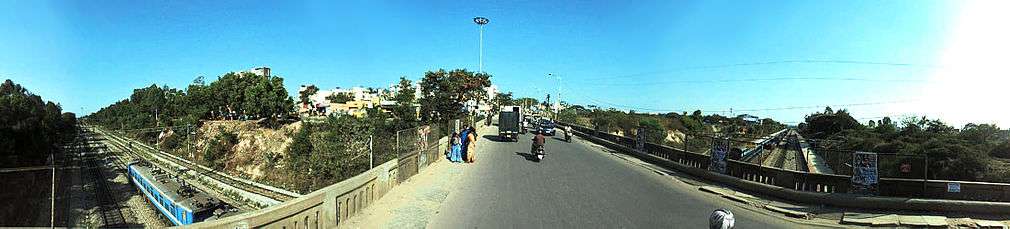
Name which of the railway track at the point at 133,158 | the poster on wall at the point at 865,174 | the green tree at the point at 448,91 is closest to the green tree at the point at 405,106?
the green tree at the point at 448,91

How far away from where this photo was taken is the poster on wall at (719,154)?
568 inches

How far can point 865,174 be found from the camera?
10391mm

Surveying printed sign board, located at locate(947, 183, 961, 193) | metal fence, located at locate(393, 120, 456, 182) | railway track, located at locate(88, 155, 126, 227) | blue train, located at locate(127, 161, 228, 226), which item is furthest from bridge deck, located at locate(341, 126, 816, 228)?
railway track, located at locate(88, 155, 126, 227)

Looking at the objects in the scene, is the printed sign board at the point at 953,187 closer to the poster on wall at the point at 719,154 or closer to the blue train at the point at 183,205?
the poster on wall at the point at 719,154

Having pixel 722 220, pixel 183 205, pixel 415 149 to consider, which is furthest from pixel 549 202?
pixel 183 205

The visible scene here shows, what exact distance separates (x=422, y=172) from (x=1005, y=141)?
28809mm

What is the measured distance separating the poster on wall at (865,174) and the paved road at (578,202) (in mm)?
2588

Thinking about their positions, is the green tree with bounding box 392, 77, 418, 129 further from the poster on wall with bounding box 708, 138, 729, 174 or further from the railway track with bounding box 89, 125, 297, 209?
the poster on wall with bounding box 708, 138, 729, 174

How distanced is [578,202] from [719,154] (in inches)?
260

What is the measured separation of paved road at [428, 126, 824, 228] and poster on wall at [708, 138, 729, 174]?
142 centimetres

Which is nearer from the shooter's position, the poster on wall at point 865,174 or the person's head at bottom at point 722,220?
the person's head at bottom at point 722,220

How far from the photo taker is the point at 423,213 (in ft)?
32.0

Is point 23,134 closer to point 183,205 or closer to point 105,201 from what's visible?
point 183,205

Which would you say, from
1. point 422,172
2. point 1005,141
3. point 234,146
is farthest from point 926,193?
point 234,146
